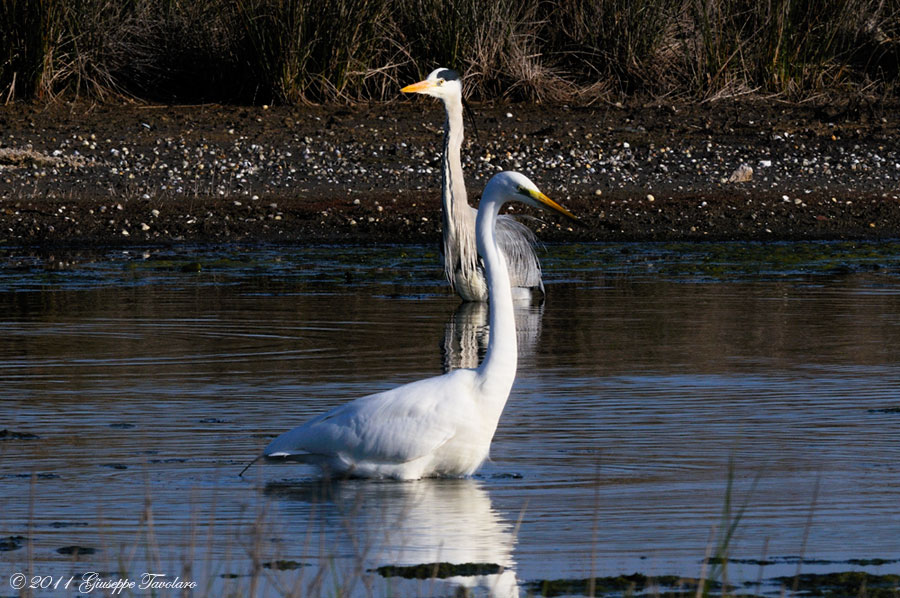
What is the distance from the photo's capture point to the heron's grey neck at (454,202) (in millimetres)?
11844

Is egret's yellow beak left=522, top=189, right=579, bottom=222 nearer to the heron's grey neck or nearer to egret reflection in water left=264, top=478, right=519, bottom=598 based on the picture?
egret reflection in water left=264, top=478, right=519, bottom=598

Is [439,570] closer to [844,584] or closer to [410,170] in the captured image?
[844,584]

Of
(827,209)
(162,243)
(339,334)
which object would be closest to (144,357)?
(339,334)

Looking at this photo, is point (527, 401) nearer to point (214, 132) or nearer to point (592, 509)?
point (592, 509)

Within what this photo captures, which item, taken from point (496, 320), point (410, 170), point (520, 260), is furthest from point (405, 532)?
point (410, 170)

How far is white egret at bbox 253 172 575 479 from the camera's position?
595 centimetres

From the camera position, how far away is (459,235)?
471 inches

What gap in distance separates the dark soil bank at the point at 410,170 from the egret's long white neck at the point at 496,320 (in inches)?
306

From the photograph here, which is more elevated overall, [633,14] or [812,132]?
[633,14]

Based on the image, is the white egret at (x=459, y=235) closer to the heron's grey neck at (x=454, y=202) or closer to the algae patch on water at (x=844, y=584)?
the heron's grey neck at (x=454, y=202)

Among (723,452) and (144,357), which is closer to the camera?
(723,452)

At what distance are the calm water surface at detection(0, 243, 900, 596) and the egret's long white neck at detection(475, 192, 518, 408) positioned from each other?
391mm

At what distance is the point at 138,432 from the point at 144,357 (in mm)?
2149

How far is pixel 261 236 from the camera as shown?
48.1 ft
